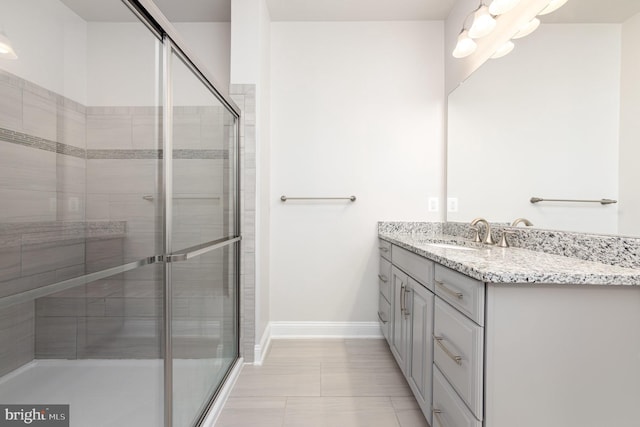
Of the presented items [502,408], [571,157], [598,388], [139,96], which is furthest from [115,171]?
[571,157]

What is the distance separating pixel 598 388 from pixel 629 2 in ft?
3.90

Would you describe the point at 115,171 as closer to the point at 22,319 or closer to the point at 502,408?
the point at 22,319

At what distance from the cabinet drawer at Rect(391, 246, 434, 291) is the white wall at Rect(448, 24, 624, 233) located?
56 cm

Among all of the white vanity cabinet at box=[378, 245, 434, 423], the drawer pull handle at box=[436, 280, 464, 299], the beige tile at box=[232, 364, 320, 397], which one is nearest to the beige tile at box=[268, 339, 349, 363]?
the beige tile at box=[232, 364, 320, 397]

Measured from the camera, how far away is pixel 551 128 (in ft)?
3.97

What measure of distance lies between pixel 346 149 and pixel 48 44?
1832mm

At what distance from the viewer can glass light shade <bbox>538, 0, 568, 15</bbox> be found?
1.16m

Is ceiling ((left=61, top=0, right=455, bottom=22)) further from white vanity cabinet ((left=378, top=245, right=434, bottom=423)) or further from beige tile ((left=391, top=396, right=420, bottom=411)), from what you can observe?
beige tile ((left=391, top=396, right=420, bottom=411))

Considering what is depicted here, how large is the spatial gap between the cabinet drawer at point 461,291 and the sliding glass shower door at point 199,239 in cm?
99

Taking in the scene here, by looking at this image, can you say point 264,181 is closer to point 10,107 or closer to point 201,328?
point 201,328

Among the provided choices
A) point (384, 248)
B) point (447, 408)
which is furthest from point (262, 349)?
point (447, 408)

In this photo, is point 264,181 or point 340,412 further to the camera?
point 264,181

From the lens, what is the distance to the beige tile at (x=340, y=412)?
1319mm

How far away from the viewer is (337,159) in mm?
2232
